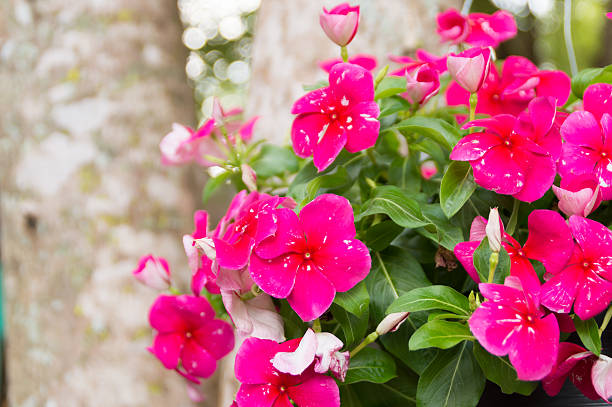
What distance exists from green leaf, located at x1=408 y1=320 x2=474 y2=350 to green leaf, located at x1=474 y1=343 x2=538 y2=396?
0.03 meters

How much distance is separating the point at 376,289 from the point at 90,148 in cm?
101

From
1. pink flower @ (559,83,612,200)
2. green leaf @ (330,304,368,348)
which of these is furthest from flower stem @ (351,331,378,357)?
pink flower @ (559,83,612,200)

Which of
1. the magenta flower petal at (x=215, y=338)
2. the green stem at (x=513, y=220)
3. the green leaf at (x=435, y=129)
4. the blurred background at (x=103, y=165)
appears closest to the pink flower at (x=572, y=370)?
the green stem at (x=513, y=220)

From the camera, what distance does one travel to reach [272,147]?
71 cm

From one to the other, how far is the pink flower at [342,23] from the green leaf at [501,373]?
1.11 ft

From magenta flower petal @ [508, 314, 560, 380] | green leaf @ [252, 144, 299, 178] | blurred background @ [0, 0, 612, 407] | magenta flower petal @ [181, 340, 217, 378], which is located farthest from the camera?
blurred background @ [0, 0, 612, 407]

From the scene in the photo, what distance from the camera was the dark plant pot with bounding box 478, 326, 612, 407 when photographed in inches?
19.1

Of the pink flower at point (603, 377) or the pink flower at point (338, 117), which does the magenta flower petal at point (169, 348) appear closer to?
the pink flower at point (338, 117)

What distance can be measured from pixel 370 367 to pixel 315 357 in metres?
0.07

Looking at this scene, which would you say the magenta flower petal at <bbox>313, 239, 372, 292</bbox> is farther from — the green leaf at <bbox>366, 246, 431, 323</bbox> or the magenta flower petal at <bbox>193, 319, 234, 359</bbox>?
the magenta flower petal at <bbox>193, 319, 234, 359</bbox>

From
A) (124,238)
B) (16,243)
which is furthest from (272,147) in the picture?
(16,243)

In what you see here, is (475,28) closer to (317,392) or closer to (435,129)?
(435,129)

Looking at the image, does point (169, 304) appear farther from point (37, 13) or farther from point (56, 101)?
point (37, 13)

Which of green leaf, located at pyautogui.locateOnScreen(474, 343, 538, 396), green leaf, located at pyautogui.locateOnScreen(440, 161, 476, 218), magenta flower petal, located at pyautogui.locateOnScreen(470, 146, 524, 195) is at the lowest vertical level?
green leaf, located at pyautogui.locateOnScreen(474, 343, 538, 396)
